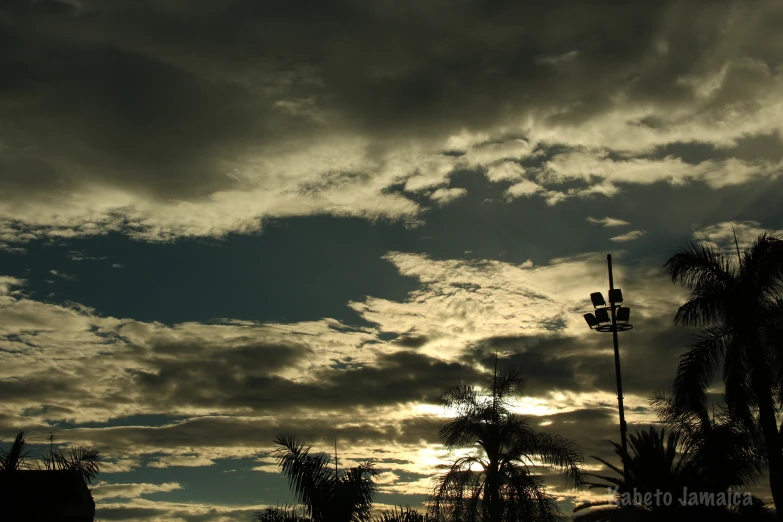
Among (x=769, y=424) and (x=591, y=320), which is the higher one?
(x=591, y=320)

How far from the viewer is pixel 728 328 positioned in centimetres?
2172

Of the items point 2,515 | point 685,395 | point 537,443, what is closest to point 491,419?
point 537,443

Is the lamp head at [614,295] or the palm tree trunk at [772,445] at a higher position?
the lamp head at [614,295]

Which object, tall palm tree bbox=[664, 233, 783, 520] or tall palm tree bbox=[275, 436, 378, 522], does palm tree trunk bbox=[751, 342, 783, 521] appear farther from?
tall palm tree bbox=[275, 436, 378, 522]

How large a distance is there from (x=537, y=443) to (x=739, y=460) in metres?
7.94

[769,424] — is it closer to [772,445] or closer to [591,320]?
[772,445]

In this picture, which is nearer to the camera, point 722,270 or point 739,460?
point 722,270

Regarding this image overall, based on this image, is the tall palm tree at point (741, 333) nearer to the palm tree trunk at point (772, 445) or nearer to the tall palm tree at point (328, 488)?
the palm tree trunk at point (772, 445)

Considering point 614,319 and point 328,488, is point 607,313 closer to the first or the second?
point 614,319

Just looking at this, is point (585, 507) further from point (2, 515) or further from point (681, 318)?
point (2, 515)

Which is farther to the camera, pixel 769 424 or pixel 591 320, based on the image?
pixel 591 320

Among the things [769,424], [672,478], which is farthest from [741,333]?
[672,478]

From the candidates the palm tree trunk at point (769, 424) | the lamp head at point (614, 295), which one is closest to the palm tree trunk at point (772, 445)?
the palm tree trunk at point (769, 424)

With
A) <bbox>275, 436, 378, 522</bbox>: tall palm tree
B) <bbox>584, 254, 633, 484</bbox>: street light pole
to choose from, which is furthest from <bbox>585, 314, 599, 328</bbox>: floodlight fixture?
<bbox>275, 436, 378, 522</bbox>: tall palm tree
